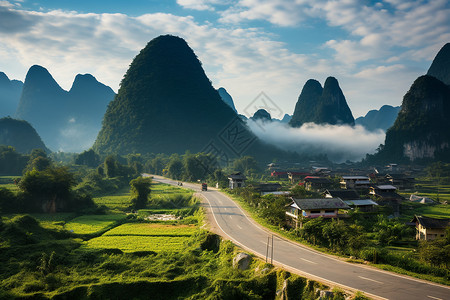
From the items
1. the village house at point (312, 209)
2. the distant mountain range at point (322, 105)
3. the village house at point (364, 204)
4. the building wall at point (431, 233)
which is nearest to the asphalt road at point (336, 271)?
the village house at point (312, 209)

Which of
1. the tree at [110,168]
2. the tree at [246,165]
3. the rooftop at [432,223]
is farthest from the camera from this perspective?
the tree at [246,165]

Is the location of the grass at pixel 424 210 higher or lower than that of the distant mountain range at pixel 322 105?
lower

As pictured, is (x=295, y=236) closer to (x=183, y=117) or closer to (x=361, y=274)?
(x=361, y=274)

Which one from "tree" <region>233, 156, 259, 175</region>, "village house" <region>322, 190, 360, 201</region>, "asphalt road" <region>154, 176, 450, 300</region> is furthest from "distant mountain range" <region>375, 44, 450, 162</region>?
"asphalt road" <region>154, 176, 450, 300</region>

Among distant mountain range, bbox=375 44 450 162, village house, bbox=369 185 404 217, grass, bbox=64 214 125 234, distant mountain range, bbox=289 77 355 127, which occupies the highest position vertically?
distant mountain range, bbox=289 77 355 127

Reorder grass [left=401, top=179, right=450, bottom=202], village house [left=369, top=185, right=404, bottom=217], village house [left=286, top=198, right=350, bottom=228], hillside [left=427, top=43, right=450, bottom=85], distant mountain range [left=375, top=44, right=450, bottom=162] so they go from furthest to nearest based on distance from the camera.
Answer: hillside [left=427, top=43, right=450, bottom=85]
distant mountain range [left=375, top=44, right=450, bottom=162]
grass [left=401, top=179, right=450, bottom=202]
village house [left=369, top=185, right=404, bottom=217]
village house [left=286, top=198, right=350, bottom=228]

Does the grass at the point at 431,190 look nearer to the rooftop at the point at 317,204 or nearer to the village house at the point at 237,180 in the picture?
the village house at the point at 237,180

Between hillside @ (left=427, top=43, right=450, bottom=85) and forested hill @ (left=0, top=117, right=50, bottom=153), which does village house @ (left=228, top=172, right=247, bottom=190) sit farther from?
hillside @ (left=427, top=43, right=450, bottom=85)

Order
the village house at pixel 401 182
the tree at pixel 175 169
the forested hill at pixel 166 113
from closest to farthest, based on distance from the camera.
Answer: the village house at pixel 401 182, the tree at pixel 175 169, the forested hill at pixel 166 113
